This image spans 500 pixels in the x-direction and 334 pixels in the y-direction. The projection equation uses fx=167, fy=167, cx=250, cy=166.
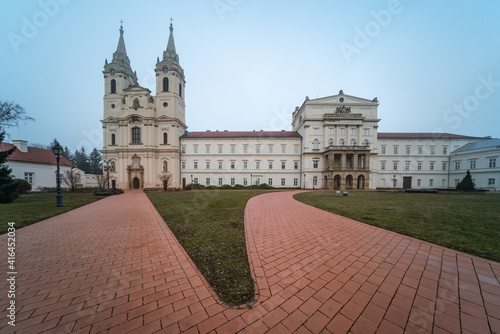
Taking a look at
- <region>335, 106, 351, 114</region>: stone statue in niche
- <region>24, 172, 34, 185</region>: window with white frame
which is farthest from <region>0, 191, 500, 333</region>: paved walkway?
<region>24, 172, 34, 185</region>: window with white frame

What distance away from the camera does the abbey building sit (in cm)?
3058

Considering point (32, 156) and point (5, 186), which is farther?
point (32, 156)

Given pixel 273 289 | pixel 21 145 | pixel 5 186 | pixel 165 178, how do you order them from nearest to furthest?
pixel 273 289, pixel 5 186, pixel 21 145, pixel 165 178

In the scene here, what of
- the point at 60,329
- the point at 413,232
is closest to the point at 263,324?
the point at 60,329

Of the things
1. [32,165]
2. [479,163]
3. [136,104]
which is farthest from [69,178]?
[479,163]

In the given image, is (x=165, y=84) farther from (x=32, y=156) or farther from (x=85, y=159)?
(x=85, y=159)

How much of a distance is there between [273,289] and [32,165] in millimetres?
40767

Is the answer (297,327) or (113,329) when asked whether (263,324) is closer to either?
(297,327)

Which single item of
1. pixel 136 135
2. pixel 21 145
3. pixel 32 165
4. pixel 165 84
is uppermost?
pixel 165 84

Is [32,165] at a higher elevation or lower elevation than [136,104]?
lower

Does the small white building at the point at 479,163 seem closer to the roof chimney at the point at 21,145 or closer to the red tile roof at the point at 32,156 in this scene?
the red tile roof at the point at 32,156

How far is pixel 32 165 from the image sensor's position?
2561 centimetres

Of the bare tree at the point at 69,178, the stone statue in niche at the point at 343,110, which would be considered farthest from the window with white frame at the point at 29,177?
the stone statue in niche at the point at 343,110

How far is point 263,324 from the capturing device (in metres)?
2.07
